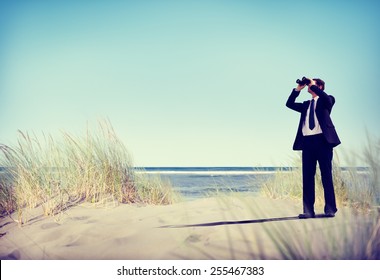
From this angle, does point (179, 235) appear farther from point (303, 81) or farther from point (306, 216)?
point (303, 81)

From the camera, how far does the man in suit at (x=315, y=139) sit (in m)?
2.47

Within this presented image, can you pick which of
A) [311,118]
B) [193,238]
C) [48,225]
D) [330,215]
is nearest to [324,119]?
[311,118]

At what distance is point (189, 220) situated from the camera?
2.50 meters

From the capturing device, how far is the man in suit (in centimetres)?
247

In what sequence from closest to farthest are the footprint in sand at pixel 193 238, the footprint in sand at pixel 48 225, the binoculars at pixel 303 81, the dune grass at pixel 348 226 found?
the dune grass at pixel 348 226 → the footprint in sand at pixel 193 238 → the footprint in sand at pixel 48 225 → the binoculars at pixel 303 81

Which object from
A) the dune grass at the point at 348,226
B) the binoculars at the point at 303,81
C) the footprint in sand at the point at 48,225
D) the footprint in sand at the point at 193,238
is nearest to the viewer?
the dune grass at the point at 348,226

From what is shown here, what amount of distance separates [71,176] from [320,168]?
217 cm

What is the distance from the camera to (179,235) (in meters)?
2.18

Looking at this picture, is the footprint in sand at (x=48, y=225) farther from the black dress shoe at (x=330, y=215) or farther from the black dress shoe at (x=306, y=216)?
the black dress shoe at (x=330, y=215)

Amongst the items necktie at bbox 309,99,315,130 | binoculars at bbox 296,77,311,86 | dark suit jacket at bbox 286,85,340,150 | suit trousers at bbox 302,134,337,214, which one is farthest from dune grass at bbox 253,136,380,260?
binoculars at bbox 296,77,311,86

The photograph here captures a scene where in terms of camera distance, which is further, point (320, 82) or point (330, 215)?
point (320, 82)

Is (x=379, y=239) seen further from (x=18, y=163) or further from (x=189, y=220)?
(x=18, y=163)

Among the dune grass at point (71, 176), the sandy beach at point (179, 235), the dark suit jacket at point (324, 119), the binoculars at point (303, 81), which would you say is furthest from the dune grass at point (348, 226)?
the dune grass at point (71, 176)
